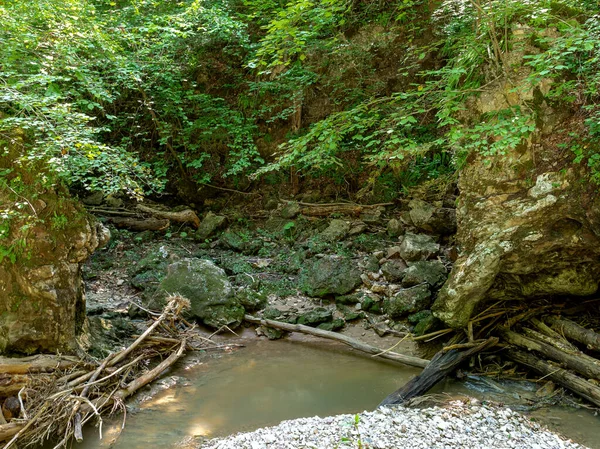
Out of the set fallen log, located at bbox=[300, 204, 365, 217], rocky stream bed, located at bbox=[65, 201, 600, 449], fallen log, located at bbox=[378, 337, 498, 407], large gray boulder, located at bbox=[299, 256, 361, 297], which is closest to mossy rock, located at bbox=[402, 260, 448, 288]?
rocky stream bed, located at bbox=[65, 201, 600, 449]

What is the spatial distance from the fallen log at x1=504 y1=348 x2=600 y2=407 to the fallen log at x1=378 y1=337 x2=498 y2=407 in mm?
359

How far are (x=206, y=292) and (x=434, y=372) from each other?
4163 mm

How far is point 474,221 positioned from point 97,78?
6.50 metres

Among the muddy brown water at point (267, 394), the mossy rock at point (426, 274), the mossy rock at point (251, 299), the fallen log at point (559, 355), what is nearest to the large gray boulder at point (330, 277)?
the mossy rock at point (251, 299)

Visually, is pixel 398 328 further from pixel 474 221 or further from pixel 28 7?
pixel 28 7

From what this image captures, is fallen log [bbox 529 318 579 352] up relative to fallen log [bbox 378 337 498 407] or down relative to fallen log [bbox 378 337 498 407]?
up

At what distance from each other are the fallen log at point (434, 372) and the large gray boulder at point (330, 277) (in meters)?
2.71

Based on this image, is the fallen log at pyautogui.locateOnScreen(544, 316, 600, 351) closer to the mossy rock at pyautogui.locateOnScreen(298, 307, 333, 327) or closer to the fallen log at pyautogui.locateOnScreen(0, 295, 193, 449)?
the mossy rock at pyautogui.locateOnScreen(298, 307, 333, 327)

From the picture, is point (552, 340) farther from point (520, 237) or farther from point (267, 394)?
point (267, 394)

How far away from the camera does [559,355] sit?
223 inches

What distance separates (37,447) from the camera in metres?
4.56

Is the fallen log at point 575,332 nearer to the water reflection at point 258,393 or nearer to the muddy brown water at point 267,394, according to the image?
the muddy brown water at point 267,394

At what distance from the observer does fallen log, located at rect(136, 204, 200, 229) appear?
11367mm

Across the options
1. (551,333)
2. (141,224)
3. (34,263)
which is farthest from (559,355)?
(141,224)
